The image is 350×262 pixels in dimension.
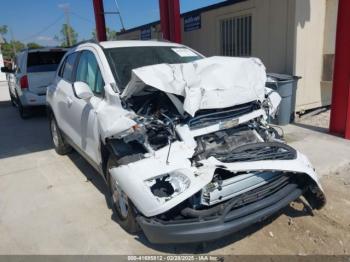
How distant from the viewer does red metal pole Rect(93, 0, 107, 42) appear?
11281 mm

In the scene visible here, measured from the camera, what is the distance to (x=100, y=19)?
37.2ft

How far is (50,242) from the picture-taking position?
3496 millimetres

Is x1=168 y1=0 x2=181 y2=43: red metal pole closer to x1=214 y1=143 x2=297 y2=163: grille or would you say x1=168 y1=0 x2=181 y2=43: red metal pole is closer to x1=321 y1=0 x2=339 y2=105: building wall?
x1=321 y1=0 x2=339 y2=105: building wall

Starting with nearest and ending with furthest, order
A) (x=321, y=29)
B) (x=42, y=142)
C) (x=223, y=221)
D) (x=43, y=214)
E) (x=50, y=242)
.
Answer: (x=223, y=221)
(x=50, y=242)
(x=43, y=214)
(x=42, y=142)
(x=321, y=29)

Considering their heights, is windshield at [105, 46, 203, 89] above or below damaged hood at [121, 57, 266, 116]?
above

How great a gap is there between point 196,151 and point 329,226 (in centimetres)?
167

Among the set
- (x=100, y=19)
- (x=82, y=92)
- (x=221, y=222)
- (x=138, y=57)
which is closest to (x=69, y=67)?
(x=138, y=57)

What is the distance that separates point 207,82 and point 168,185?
3.69 ft

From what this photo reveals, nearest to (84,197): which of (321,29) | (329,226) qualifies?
(329,226)

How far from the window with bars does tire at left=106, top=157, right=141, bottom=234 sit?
6.32 metres

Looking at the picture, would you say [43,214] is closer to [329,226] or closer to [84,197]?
[84,197]

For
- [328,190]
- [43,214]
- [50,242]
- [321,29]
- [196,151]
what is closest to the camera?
[196,151]

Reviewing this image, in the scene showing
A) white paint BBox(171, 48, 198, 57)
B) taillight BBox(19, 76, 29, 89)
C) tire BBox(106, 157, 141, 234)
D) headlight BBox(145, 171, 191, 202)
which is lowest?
tire BBox(106, 157, 141, 234)

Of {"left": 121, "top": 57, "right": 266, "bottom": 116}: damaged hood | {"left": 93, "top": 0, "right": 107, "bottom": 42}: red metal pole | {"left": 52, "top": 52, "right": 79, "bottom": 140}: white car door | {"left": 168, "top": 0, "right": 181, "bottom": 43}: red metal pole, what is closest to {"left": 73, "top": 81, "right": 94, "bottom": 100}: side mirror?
{"left": 121, "top": 57, "right": 266, "bottom": 116}: damaged hood
